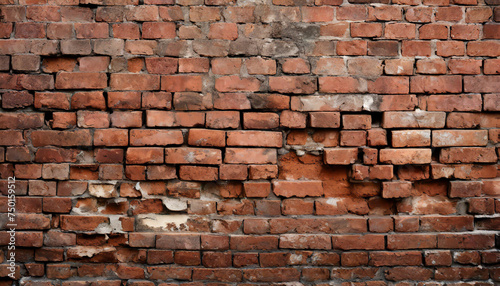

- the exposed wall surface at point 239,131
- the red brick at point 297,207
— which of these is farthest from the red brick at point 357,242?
the red brick at point 297,207

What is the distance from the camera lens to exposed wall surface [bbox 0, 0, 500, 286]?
1.69 m

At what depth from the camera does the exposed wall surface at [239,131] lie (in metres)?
1.69

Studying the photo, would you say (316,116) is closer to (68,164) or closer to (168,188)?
(168,188)

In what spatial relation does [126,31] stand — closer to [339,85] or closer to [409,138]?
[339,85]

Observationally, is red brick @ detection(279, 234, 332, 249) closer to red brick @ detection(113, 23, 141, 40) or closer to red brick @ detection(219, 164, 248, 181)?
red brick @ detection(219, 164, 248, 181)

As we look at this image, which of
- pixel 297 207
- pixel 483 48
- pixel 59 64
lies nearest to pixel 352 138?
pixel 297 207

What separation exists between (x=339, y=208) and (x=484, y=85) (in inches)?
41.6

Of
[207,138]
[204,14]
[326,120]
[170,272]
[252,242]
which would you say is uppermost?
[204,14]

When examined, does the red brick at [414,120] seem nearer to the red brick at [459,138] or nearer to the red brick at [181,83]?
the red brick at [459,138]

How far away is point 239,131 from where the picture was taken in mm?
1687

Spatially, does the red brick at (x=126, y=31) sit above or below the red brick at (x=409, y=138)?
above

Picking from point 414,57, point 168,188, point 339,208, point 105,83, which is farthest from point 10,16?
point 414,57

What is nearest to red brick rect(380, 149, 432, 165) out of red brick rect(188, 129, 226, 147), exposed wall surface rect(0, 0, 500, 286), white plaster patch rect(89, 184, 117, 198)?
exposed wall surface rect(0, 0, 500, 286)

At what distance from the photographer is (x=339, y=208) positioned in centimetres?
173
